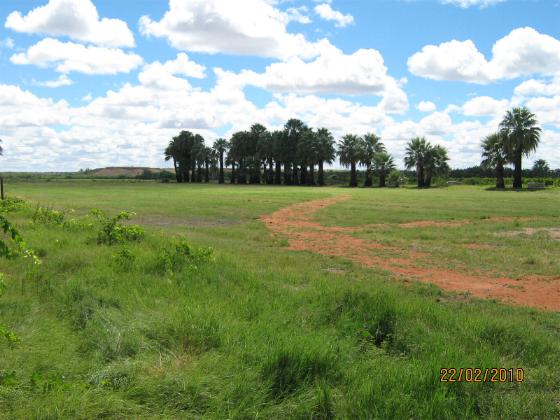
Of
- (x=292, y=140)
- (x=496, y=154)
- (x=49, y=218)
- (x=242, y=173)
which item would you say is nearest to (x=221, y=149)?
(x=242, y=173)

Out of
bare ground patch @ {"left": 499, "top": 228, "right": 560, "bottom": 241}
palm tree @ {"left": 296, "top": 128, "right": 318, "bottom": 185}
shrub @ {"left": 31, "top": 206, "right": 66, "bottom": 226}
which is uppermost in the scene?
palm tree @ {"left": 296, "top": 128, "right": 318, "bottom": 185}

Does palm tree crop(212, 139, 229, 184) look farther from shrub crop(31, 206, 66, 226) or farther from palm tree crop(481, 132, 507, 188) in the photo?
shrub crop(31, 206, 66, 226)

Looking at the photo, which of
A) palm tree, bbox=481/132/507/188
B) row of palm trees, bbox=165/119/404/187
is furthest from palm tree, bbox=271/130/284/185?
palm tree, bbox=481/132/507/188

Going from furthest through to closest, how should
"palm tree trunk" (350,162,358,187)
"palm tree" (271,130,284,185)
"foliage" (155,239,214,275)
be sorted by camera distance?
"palm tree" (271,130,284,185) → "palm tree trunk" (350,162,358,187) → "foliage" (155,239,214,275)

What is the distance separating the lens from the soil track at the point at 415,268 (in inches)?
372

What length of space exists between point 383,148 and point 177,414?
97.8 metres

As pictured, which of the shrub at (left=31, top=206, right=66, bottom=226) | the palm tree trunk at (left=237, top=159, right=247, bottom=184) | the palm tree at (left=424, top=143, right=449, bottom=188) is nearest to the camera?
the shrub at (left=31, top=206, right=66, bottom=226)

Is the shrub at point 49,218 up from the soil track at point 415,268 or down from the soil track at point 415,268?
up

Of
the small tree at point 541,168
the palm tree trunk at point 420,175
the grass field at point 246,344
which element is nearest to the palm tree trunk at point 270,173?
the palm tree trunk at point 420,175

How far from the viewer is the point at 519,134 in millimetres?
71000

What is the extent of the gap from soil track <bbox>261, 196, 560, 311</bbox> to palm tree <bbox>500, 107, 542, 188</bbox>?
6057cm

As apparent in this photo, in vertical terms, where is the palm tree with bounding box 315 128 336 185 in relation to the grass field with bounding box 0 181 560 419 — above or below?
above

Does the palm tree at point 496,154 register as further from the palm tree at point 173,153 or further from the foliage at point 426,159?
the palm tree at point 173,153

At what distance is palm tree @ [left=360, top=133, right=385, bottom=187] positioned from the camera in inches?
3841
